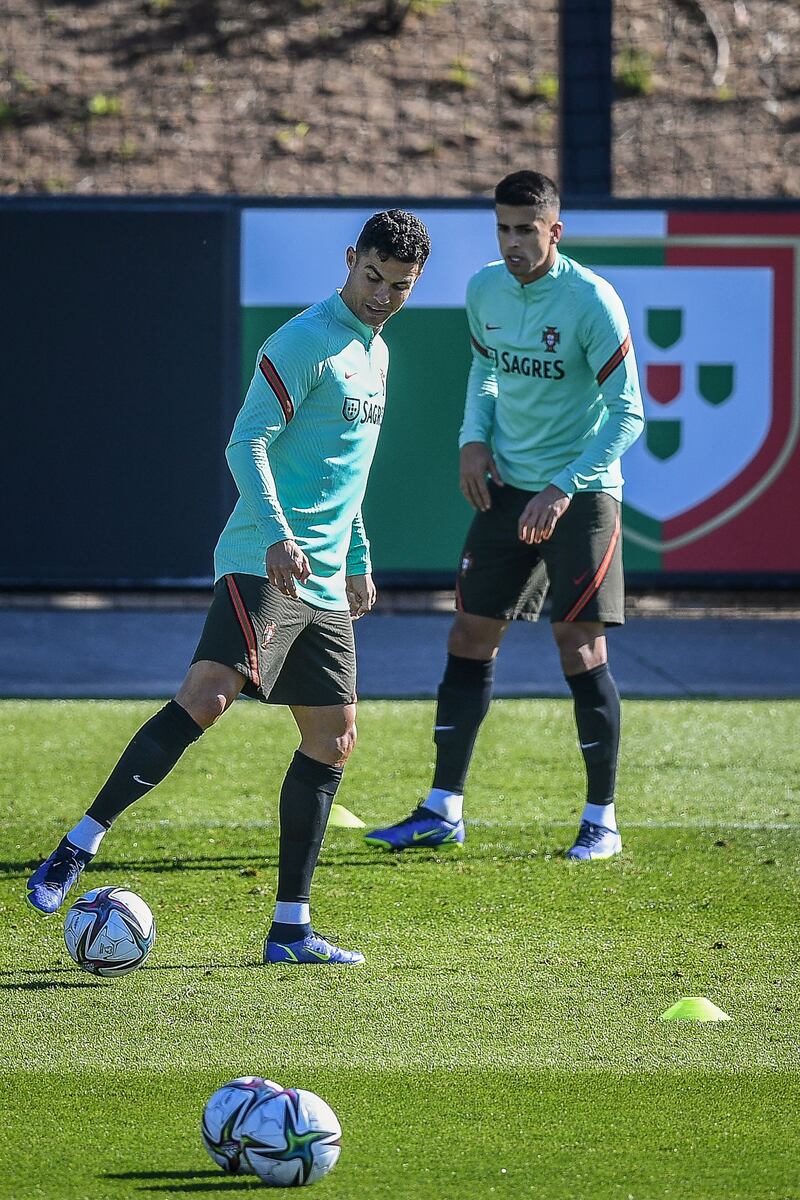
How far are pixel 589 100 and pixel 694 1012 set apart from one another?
8195 mm

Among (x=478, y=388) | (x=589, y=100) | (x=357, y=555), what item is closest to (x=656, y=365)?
(x=589, y=100)

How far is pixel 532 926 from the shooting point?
4957 millimetres

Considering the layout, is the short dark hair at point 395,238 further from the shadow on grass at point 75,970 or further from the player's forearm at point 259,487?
the shadow on grass at point 75,970

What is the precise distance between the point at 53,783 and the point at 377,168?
1212cm

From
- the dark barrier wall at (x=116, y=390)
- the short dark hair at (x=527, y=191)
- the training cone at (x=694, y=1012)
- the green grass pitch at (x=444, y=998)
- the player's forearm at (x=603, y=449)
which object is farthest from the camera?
the dark barrier wall at (x=116, y=390)

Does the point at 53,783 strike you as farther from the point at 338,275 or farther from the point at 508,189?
→ the point at 338,275

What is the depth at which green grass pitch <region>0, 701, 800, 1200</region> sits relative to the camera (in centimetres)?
330

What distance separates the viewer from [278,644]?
4441 millimetres

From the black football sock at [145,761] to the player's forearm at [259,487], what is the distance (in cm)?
56

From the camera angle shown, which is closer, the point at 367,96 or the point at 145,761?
the point at 145,761

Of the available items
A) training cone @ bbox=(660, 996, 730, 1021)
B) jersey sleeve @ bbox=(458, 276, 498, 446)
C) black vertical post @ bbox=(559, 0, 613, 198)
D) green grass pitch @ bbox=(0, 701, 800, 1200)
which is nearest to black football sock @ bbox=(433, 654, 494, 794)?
green grass pitch @ bbox=(0, 701, 800, 1200)

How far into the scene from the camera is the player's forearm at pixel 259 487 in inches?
167

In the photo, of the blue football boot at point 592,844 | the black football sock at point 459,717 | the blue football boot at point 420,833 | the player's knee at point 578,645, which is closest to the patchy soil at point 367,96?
the black football sock at point 459,717

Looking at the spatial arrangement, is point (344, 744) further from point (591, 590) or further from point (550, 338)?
point (550, 338)
